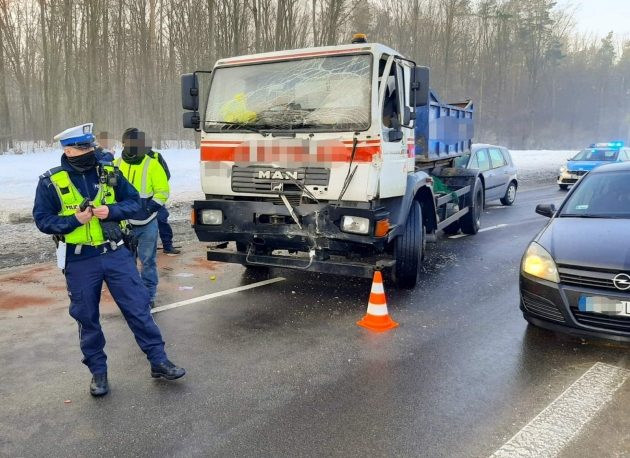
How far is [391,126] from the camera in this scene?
5492 mm

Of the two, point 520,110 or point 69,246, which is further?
point 520,110

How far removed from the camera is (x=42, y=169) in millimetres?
18438

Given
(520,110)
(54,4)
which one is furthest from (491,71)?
(54,4)

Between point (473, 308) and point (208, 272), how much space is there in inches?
140

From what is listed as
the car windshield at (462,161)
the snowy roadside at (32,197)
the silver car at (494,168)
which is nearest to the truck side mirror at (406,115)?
the snowy roadside at (32,197)

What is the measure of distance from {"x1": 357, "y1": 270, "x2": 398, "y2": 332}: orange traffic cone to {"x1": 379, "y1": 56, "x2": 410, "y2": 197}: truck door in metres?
1.00

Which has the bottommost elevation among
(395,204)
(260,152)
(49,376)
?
(49,376)

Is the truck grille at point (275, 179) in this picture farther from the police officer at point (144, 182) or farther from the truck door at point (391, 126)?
the police officer at point (144, 182)

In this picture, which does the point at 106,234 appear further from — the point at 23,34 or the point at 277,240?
the point at 23,34

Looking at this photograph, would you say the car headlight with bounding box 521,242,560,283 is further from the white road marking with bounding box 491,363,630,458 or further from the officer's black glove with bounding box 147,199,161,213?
the officer's black glove with bounding box 147,199,161,213

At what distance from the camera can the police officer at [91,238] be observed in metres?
3.45

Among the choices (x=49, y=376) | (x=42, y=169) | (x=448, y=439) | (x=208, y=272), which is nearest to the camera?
(x=448, y=439)

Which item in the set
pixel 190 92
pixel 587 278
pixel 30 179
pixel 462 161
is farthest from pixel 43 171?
pixel 587 278

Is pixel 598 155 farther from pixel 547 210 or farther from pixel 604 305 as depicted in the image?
pixel 604 305
